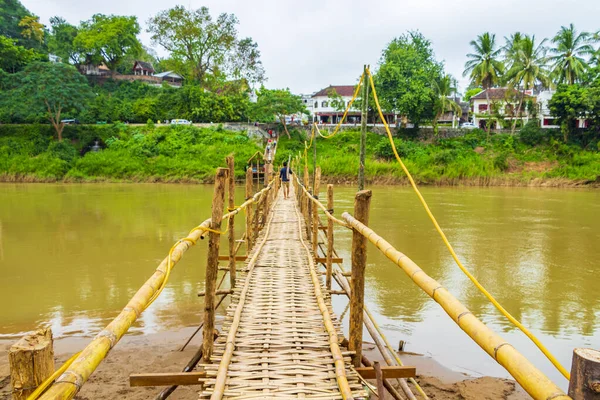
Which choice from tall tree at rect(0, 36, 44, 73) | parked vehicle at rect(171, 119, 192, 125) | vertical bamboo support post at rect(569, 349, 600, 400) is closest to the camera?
vertical bamboo support post at rect(569, 349, 600, 400)

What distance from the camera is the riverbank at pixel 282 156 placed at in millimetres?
24438

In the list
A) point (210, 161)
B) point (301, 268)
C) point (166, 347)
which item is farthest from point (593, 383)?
point (210, 161)

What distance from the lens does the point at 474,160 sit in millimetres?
25219

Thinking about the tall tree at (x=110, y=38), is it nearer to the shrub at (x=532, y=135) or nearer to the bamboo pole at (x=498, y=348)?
the shrub at (x=532, y=135)

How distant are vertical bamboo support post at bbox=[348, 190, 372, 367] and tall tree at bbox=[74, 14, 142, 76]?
127 ft

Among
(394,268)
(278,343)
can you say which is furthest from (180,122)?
(278,343)

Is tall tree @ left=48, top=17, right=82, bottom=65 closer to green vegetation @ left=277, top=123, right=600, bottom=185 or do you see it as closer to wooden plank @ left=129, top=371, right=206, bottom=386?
green vegetation @ left=277, top=123, right=600, bottom=185

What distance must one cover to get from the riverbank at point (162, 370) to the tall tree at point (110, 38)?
36.8 m

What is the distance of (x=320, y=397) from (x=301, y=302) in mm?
1476

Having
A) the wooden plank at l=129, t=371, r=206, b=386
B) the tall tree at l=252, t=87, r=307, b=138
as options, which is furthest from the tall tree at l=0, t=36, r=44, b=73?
the wooden plank at l=129, t=371, r=206, b=386

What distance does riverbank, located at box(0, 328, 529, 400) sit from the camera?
381 centimetres

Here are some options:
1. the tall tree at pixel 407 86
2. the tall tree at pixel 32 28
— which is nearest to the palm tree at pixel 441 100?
the tall tree at pixel 407 86

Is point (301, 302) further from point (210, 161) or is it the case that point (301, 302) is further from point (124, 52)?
point (124, 52)

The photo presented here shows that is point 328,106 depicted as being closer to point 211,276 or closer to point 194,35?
point 194,35
